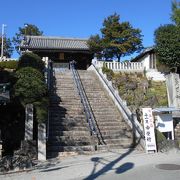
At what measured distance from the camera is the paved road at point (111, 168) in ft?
33.7

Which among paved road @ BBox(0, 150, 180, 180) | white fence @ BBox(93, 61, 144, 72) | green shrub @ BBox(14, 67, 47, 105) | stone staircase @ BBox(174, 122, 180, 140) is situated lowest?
paved road @ BBox(0, 150, 180, 180)

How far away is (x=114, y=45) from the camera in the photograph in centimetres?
3180

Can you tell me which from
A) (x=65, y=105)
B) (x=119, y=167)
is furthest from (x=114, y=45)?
(x=119, y=167)

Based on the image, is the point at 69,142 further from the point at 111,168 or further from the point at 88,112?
the point at 111,168

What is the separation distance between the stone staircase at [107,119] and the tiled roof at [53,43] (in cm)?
1377

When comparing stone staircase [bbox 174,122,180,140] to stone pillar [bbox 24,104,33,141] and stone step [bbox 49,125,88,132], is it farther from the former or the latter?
stone pillar [bbox 24,104,33,141]

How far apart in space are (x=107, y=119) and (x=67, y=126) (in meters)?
2.59

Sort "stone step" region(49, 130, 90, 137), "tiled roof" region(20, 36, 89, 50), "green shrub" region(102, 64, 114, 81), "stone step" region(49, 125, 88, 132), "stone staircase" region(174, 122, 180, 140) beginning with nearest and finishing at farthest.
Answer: "stone step" region(49, 130, 90, 137) → "stone step" region(49, 125, 88, 132) → "stone staircase" region(174, 122, 180, 140) → "green shrub" region(102, 64, 114, 81) → "tiled roof" region(20, 36, 89, 50)

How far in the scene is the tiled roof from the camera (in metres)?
36.4

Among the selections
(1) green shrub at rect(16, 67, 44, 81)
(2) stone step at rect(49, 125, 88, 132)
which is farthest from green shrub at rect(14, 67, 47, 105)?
(2) stone step at rect(49, 125, 88, 132)

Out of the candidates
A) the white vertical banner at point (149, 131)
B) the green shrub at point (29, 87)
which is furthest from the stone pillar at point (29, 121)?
the white vertical banner at point (149, 131)

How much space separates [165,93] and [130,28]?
11023mm

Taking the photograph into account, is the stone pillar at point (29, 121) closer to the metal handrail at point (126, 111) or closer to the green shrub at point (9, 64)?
the metal handrail at point (126, 111)

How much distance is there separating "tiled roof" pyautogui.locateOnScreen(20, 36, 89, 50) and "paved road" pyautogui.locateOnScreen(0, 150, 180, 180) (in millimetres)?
24148
